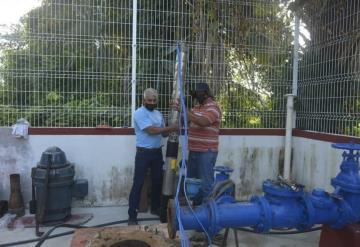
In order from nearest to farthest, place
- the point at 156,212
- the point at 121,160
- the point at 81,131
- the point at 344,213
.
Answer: the point at 344,213
the point at 156,212
the point at 81,131
the point at 121,160

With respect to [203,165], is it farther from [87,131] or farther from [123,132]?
[87,131]

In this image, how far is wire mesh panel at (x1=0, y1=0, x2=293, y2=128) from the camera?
16.1 ft

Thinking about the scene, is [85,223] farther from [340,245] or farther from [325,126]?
[325,126]

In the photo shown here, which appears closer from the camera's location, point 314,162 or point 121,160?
point 314,162

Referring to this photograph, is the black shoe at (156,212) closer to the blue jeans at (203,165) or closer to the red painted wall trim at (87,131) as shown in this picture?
the blue jeans at (203,165)

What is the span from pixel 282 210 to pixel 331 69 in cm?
294

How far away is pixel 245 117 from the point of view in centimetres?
552

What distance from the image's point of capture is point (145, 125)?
4234 millimetres

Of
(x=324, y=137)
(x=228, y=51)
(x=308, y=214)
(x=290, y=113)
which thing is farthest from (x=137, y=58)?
(x=308, y=214)

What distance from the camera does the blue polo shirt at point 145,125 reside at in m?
4.26

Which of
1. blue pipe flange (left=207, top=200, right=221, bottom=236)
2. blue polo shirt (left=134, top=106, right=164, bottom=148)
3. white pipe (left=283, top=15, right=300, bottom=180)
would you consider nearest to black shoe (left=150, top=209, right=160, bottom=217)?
blue polo shirt (left=134, top=106, right=164, bottom=148)

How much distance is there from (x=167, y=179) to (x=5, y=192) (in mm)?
2313

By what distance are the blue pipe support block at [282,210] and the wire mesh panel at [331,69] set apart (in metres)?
1.69

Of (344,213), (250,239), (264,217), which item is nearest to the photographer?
(264,217)
